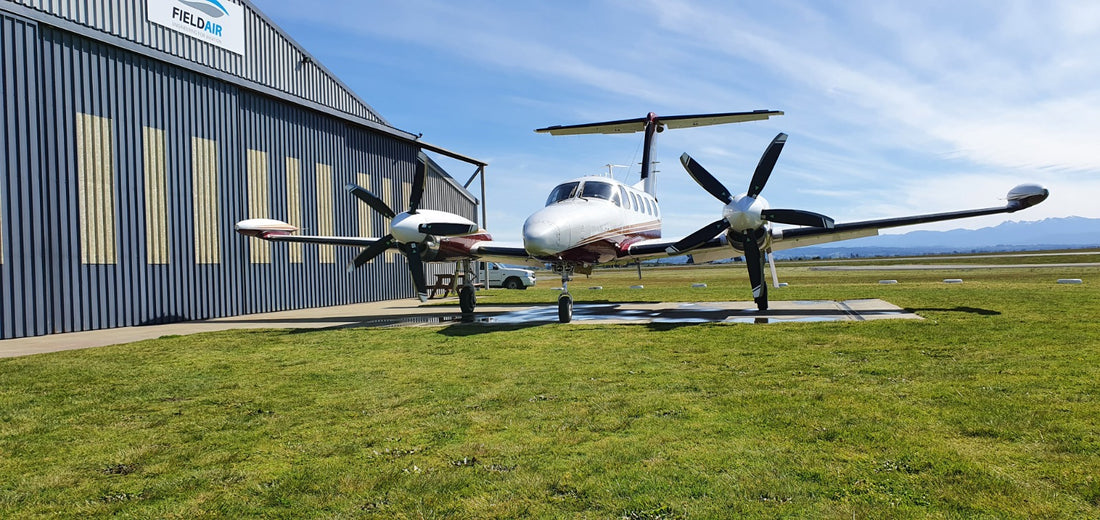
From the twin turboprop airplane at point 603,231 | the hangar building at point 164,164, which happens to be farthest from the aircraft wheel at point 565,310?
the hangar building at point 164,164

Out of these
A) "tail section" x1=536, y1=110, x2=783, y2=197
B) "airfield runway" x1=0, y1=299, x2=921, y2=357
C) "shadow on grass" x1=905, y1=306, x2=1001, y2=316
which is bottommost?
"shadow on grass" x1=905, y1=306, x2=1001, y2=316

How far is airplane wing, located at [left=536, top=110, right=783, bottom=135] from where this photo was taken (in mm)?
22875

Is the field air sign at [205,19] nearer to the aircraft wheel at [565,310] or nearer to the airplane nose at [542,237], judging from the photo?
the airplane nose at [542,237]

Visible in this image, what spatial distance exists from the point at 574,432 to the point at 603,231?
11503mm

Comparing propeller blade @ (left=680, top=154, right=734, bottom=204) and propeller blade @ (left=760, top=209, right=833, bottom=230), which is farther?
propeller blade @ (left=680, top=154, right=734, bottom=204)

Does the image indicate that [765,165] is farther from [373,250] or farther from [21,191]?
[21,191]

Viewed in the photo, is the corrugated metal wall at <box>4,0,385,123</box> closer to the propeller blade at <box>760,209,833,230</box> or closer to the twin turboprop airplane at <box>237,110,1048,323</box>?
the twin turboprop airplane at <box>237,110,1048,323</box>

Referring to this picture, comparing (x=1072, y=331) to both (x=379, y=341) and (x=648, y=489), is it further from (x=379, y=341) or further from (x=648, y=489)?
(x=379, y=341)

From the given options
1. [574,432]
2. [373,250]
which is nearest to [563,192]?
[373,250]

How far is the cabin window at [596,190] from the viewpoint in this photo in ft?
57.0

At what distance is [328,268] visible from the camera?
2723cm

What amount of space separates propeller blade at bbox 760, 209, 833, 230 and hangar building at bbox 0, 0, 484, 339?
9.18m

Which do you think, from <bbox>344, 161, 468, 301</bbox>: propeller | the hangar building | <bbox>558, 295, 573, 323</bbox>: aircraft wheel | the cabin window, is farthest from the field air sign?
<bbox>558, 295, 573, 323</bbox>: aircraft wheel

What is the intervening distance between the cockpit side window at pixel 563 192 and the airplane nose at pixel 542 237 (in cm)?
213
